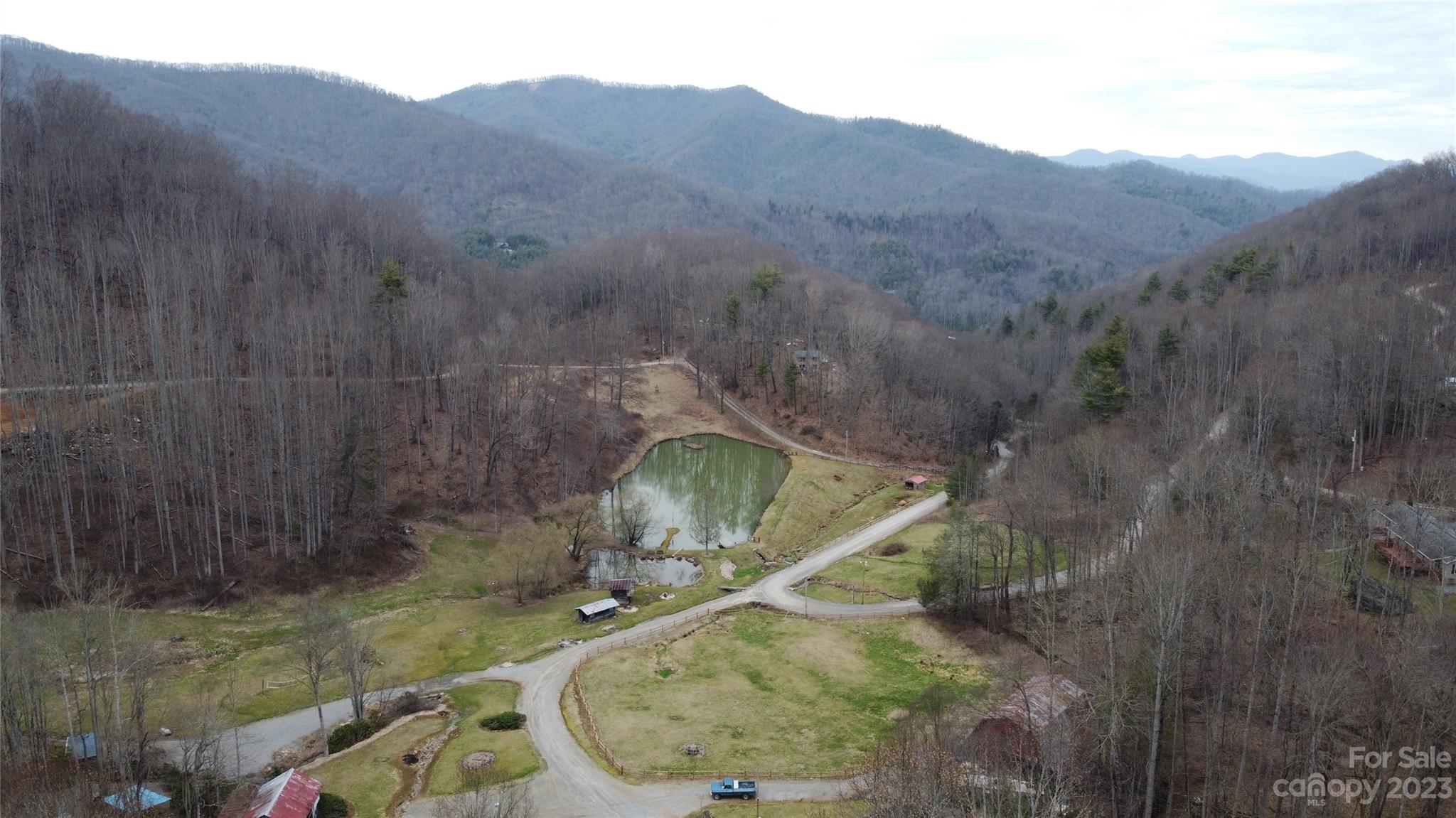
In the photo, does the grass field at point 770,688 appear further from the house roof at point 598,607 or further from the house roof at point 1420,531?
the house roof at point 1420,531

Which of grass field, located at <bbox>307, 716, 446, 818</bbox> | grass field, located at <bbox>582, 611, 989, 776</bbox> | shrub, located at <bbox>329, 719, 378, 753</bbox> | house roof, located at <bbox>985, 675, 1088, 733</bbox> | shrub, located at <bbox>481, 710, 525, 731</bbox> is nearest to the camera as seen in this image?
house roof, located at <bbox>985, 675, 1088, 733</bbox>

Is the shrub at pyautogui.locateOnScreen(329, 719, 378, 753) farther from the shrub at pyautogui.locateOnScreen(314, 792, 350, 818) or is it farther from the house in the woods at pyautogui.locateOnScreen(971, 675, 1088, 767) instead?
the house in the woods at pyautogui.locateOnScreen(971, 675, 1088, 767)

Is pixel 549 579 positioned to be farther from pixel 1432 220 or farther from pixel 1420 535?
pixel 1432 220

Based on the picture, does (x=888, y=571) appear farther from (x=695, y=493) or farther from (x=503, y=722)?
(x=503, y=722)

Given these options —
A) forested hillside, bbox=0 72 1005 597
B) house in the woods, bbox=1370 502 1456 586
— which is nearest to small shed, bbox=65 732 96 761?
forested hillside, bbox=0 72 1005 597

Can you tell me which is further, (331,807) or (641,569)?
(641,569)

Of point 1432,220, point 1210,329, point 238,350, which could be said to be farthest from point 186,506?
point 1432,220

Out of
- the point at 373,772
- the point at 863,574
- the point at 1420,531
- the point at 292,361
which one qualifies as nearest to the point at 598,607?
the point at 373,772
